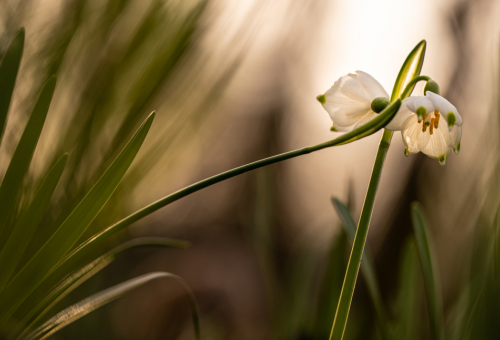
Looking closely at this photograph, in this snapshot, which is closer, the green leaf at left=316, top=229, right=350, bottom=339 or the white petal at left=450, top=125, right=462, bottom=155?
the white petal at left=450, top=125, right=462, bottom=155

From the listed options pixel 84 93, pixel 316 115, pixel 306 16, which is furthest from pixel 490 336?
pixel 306 16

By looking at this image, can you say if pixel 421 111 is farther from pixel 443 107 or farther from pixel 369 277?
pixel 369 277

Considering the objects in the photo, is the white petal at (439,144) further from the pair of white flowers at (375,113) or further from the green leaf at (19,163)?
the green leaf at (19,163)

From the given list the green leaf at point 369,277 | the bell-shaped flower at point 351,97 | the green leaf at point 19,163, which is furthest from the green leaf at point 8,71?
the green leaf at point 369,277

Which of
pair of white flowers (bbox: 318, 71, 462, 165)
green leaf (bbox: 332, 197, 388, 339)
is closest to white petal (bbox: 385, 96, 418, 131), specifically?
pair of white flowers (bbox: 318, 71, 462, 165)

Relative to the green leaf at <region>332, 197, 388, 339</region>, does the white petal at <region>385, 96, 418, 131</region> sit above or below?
above

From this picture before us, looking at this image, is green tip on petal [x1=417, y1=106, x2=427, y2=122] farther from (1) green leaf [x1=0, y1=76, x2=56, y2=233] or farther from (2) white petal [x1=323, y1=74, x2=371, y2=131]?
(1) green leaf [x1=0, y1=76, x2=56, y2=233]

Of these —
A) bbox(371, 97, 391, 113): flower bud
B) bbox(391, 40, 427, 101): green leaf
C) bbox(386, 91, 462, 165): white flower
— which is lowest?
bbox(386, 91, 462, 165): white flower
